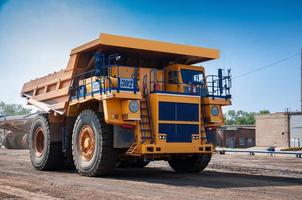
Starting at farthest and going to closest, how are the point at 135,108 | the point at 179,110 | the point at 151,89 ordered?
the point at 151,89 → the point at 179,110 → the point at 135,108

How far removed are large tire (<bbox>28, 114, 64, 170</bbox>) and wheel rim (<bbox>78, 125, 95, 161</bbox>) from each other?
6.95 ft

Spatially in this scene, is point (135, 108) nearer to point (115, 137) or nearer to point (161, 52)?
point (115, 137)

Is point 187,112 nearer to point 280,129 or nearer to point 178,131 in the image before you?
point 178,131

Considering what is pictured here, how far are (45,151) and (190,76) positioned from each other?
4.94 metres

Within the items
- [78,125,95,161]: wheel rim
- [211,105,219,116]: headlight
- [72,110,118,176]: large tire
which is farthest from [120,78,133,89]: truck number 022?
[211,105,219,116]: headlight

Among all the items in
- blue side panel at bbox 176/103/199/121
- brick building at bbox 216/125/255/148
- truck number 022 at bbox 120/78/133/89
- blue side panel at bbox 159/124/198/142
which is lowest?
brick building at bbox 216/125/255/148

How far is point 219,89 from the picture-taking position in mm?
11516

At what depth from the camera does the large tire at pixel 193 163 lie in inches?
457

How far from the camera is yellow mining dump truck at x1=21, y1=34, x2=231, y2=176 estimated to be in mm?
9922

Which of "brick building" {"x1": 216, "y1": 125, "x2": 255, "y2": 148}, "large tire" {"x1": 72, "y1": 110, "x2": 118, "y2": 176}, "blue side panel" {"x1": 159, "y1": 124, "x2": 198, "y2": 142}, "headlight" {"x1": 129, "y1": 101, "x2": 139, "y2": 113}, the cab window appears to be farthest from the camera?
"brick building" {"x1": 216, "y1": 125, "x2": 255, "y2": 148}

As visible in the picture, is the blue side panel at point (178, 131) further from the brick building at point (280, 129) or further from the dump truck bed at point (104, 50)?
the brick building at point (280, 129)

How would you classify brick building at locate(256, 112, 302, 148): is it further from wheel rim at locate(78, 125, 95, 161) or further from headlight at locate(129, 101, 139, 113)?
headlight at locate(129, 101, 139, 113)

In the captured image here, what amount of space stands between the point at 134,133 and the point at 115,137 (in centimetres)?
46

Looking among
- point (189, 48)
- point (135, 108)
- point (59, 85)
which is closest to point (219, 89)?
point (189, 48)
